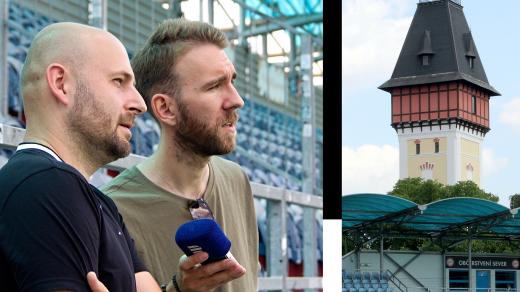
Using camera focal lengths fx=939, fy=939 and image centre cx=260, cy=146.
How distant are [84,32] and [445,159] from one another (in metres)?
36.2

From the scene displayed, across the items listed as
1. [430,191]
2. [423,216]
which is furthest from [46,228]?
[430,191]

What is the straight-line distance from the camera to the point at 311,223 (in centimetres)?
445

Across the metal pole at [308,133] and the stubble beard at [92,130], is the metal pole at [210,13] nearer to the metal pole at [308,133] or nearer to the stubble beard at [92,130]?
the metal pole at [308,133]

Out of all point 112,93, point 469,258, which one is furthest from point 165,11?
point 469,258

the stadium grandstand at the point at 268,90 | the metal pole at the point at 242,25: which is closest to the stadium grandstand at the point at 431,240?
the stadium grandstand at the point at 268,90

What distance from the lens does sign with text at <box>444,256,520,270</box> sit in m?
16.0

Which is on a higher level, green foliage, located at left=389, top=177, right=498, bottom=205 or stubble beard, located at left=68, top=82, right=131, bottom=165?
green foliage, located at left=389, top=177, right=498, bottom=205

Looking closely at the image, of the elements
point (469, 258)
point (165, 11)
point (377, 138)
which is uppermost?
point (377, 138)

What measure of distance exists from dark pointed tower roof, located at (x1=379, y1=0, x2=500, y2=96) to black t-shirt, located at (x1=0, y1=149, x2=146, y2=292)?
36.2 meters

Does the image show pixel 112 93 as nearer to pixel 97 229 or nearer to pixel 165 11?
pixel 97 229

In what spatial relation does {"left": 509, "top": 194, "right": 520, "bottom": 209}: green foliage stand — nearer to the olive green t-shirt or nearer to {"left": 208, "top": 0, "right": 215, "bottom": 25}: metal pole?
{"left": 208, "top": 0, "right": 215, "bottom": 25}: metal pole

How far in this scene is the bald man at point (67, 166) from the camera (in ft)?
1.80

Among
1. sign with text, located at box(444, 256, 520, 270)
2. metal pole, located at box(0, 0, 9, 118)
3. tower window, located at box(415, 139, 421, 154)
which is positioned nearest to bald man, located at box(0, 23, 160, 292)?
metal pole, located at box(0, 0, 9, 118)

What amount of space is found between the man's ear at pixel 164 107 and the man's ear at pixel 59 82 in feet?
0.86
